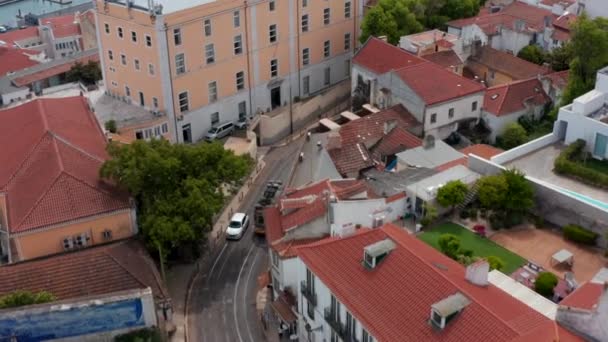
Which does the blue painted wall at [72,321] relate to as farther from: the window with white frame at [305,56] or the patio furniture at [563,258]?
the window with white frame at [305,56]

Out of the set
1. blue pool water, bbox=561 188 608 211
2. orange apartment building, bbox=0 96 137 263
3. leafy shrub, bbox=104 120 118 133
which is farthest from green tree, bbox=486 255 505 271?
leafy shrub, bbox=104 120 118 133

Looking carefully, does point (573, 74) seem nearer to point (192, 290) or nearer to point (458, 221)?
point (458, 221)

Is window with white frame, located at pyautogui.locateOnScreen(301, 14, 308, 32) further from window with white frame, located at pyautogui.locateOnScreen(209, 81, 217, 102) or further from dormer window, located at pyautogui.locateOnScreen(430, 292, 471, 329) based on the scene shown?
dormer window, located at pyautogui.locateOnScreen(430, 292, 471, 329)

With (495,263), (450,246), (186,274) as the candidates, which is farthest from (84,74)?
(495,263)

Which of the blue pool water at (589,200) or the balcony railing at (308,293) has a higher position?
the blue pool water at (589,200)

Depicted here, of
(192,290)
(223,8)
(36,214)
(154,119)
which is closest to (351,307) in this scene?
(192,290)

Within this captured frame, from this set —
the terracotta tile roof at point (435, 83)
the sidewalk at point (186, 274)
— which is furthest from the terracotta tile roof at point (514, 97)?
the sidewalk at point (186, 274)
